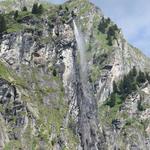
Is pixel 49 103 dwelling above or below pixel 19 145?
above

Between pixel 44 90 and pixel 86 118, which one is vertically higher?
pixel 44 90

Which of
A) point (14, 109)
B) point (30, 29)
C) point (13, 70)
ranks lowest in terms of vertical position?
point (14, 109)

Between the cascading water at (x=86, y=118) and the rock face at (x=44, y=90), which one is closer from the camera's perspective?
the rock face at (x=44, y=90)

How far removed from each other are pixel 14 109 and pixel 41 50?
110 ft

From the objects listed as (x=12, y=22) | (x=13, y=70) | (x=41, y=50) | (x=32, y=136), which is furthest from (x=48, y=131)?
(x=12, y=22)

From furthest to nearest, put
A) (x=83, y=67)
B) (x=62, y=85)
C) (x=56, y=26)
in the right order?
(x=83, y=67) → (x=56, y=26) → (x=62, y=85)

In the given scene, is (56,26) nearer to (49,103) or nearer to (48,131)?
(49,103)

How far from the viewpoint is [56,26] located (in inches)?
A: 7062

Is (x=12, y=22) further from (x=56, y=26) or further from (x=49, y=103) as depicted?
(x=49, y=103)

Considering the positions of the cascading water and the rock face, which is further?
the cascading water

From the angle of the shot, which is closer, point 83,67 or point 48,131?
point 48,131

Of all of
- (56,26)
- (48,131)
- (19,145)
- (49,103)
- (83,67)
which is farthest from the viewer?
(83,67)

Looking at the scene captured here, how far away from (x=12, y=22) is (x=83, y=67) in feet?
122

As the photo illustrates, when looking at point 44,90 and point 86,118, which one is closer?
point 44,90
